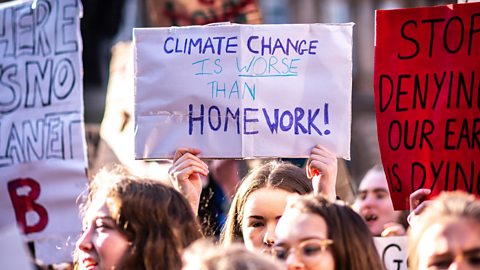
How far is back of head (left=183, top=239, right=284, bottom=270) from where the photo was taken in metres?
4.18

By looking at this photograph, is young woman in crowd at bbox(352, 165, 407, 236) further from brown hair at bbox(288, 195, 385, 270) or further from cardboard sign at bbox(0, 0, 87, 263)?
brown hair at bbox(288, 195, 385, 270)

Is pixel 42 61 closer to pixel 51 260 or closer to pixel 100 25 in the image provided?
pixel 51 260

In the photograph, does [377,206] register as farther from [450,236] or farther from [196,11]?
[450,236]

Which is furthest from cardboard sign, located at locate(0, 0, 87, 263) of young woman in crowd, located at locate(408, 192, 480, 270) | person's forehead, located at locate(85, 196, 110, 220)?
young woman in crowd, located at locate(408, 192, 480, 270)

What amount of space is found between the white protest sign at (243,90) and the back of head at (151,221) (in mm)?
1008

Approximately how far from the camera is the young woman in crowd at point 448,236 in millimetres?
4617

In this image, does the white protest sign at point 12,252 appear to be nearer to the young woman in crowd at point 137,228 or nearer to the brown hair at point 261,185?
the young woman in crowd at point 137,228

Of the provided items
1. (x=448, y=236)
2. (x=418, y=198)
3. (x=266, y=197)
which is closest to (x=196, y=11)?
(x=266, y=197)

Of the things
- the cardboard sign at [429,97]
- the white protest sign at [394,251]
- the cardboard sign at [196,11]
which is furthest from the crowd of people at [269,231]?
the cardboard sign at [196,11]

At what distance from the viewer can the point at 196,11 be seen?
384 inches

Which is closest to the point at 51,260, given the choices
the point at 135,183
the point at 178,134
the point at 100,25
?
the point at 178,134

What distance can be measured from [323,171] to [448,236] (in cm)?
128

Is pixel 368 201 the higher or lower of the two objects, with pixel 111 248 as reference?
lower

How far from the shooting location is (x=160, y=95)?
6.35 m
